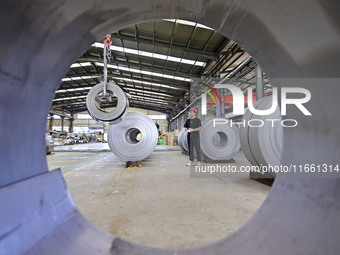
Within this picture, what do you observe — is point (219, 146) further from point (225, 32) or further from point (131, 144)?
point (225, 32)

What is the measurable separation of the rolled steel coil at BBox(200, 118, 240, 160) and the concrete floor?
169 cm

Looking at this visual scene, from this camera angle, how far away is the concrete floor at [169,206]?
1.31 metres

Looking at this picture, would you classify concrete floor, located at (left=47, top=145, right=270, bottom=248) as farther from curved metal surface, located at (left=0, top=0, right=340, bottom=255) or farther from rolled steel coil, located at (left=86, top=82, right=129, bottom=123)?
rolled steel coil, located at (left=86, top=82, right=129, bottom=123)

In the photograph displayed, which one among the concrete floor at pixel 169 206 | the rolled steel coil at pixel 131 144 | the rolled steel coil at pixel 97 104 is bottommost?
the concrete floor at pixel 169 206

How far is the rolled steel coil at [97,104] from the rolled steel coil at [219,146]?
2121mm

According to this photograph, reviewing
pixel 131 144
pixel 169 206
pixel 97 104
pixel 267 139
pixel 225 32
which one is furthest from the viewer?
pixel 131 144

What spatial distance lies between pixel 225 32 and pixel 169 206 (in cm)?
151

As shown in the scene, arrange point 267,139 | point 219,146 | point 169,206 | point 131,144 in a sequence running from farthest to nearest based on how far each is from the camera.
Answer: point 219,146 < point 131,144 < point 267,139 < point 169,206

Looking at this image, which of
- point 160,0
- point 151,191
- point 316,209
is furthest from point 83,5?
point 151,191

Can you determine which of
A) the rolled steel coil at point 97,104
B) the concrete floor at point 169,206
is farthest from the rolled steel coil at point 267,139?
the rolled steel coil at point 97,104

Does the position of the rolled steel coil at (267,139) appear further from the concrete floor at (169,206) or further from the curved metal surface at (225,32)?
the curved metal surface at (225,32)

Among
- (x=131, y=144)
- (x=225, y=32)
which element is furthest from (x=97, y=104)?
(x=225, y=32)

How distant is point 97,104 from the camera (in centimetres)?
340

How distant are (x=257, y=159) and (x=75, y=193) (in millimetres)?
2300
